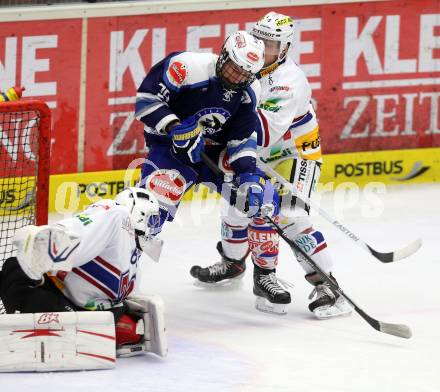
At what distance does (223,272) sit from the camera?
658 cm

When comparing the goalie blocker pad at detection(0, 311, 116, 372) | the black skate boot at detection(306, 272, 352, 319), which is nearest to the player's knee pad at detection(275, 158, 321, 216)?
the black skate boot at detection(306, 272, 352, 319)

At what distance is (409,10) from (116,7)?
193cm

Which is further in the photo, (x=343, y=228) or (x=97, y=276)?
(x=343, y=228)

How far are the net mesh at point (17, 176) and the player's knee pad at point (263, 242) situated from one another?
1014 millimetres

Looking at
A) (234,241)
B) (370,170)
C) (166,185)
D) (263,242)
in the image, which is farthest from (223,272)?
(370,170)

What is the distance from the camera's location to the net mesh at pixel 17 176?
576cm

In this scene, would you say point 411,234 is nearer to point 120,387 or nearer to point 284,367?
point 284,367

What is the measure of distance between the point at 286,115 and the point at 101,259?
4.65 ft

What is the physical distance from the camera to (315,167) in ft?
20.9

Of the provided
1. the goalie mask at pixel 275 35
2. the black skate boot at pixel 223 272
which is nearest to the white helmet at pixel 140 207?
the goalie mask at pixel 275 35

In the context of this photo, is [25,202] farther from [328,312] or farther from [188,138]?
[328,312]

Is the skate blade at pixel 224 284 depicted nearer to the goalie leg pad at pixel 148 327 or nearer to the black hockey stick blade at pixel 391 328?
the black hockey stick blade at pixel 391 328

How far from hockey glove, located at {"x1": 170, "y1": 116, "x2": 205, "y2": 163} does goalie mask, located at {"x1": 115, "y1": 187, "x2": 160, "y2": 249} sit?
2.09 ft

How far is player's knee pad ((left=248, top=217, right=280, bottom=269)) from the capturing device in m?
6.14
